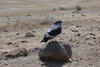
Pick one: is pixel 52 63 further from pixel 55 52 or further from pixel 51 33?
pixel 51 33

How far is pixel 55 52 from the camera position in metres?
11.4

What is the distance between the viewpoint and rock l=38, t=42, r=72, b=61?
11.4m

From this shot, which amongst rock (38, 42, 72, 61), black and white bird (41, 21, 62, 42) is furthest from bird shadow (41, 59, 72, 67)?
black and white bird (41, 21, 62, 42)

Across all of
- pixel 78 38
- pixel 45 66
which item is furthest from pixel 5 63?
pixel 78 38

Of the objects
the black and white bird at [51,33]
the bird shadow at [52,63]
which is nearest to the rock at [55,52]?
the bird shadow at [52,63]

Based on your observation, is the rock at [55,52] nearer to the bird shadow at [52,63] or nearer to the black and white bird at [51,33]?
the bird shadow at [52,63]

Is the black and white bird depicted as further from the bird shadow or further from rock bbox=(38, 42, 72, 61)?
the bird shadow

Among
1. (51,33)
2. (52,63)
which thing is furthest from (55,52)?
(51,33)

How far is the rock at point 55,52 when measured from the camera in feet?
37.5

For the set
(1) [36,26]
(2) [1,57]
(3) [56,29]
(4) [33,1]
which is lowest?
(4) [33,1]

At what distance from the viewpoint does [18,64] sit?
37.5ft

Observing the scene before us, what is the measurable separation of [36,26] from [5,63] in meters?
10.6

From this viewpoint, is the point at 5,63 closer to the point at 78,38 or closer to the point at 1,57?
the point at 1,57

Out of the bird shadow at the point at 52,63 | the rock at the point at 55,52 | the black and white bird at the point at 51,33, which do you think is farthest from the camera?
the rock at the point at 55,52
